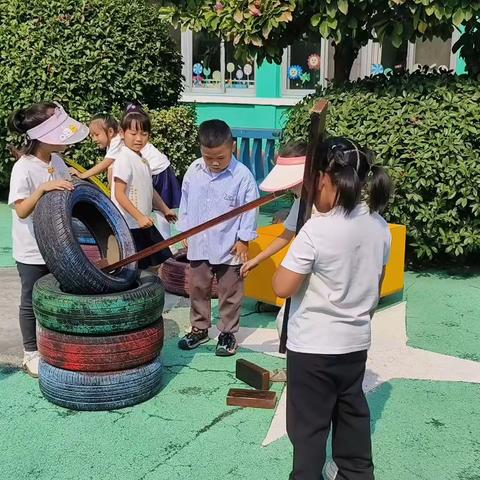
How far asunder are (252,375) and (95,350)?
87 centimetres

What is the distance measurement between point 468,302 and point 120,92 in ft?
14.9

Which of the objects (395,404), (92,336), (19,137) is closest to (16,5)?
(19,137)

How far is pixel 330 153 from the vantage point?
7.93 feet

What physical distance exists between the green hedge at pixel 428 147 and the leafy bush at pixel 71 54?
9.61 feet

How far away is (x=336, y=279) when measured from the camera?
7.98ft

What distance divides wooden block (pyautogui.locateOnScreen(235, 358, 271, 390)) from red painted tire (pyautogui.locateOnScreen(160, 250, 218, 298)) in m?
1.48

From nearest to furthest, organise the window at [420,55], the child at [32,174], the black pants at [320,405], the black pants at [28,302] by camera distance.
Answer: the black pants at [320,405], the child at [32,174], the black pants at [28,302], the window at [420,55]

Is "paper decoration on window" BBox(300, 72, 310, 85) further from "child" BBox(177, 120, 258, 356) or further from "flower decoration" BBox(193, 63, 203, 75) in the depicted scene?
"child" BBox(177, 120, 258, 356)

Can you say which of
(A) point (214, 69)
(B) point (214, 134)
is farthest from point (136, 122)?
(A) point (214, 69)

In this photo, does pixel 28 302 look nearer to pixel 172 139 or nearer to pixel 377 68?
pixel 172 139

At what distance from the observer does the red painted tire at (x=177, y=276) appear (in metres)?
5.32

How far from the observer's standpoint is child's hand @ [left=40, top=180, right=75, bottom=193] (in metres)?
3.52

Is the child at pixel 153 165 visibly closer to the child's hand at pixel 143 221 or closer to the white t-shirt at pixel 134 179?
the white t-shirt at pixel 134 179

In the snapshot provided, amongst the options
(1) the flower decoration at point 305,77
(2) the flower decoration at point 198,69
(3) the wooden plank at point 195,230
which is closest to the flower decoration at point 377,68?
(1) the flower decoration at point 305,77
